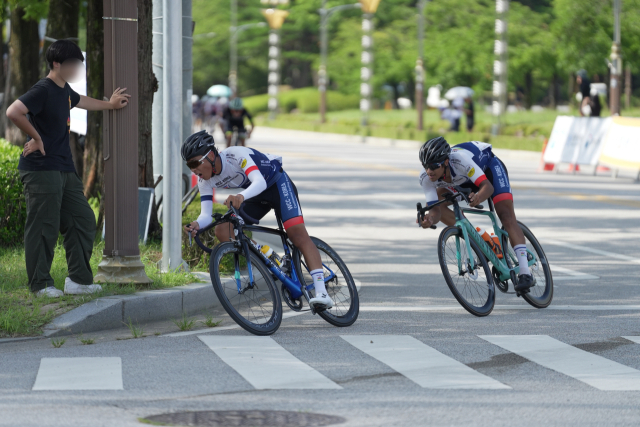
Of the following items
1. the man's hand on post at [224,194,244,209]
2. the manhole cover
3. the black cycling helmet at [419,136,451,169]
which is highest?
the black cycling helmet at [419,136,451,169]

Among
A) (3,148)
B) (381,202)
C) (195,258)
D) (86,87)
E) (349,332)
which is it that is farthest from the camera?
(381,202)

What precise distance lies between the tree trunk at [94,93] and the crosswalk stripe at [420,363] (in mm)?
5411

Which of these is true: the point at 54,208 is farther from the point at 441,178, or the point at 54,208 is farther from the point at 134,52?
the point at 441,178

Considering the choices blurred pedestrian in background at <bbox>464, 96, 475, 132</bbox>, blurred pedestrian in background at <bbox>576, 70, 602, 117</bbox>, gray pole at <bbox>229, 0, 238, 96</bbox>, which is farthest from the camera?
gray pole at <bbox>229, 0, 238, 96</bbox>

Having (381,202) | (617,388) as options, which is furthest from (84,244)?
(381,202)

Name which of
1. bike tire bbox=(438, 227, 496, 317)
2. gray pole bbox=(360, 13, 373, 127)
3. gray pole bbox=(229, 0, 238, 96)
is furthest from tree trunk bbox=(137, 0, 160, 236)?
gray pole bbox=(229, 0, 238, 96)

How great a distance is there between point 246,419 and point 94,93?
24.9 ft

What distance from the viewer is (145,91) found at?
11070mm

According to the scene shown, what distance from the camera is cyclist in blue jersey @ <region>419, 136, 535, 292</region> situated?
28.3 ft

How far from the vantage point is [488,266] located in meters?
8.96

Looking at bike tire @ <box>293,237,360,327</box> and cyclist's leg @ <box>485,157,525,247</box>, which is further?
cyclist's leg @ <box>485,157,525,247</box>

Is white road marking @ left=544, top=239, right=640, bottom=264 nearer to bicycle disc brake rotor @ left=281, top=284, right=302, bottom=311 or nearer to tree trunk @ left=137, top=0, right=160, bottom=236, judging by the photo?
tree trunk @ left=137, top=0, right=160, bottom=236

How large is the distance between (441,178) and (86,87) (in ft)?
17.2

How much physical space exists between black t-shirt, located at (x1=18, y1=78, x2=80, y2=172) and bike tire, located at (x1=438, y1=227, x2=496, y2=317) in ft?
9.79
